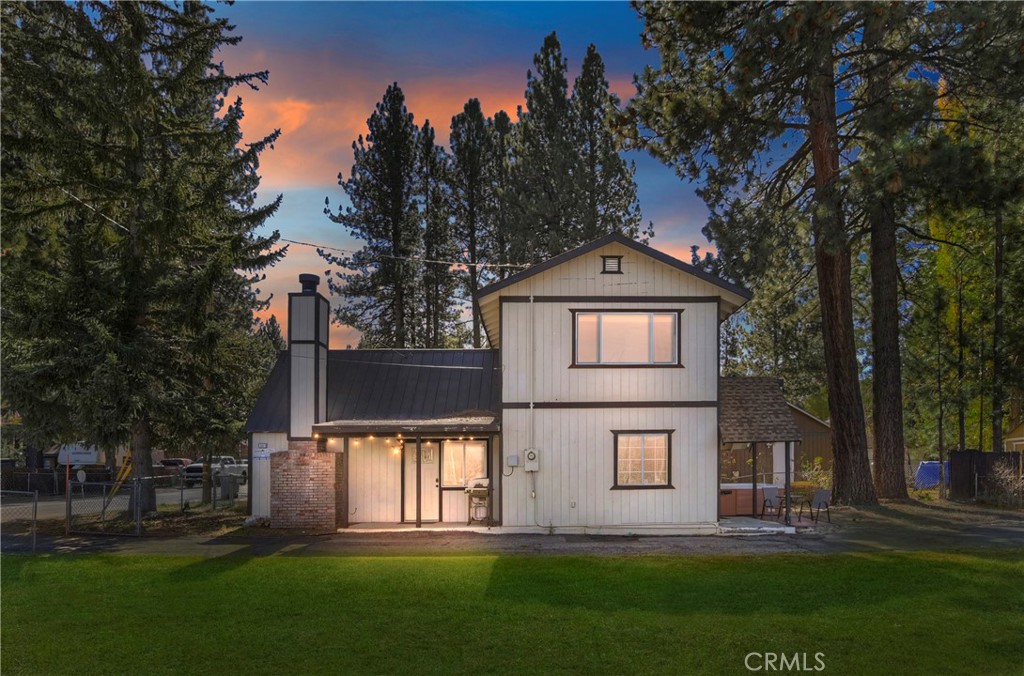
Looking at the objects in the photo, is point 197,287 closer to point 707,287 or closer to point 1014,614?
point 707,287

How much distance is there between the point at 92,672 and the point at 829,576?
10.6 m

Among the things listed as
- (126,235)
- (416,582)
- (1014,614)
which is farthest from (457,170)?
(1014,614)

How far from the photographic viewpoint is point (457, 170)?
38062mm

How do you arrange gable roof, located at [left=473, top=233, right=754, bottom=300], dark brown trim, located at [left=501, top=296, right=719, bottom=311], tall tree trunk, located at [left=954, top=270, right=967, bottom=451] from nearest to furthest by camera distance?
gable roof, located at [left=473, top=233, right=754, bottom=300] → dark brown trim, located at [left=501, top=296, right=719, bottom=311] → tall tree trunk, located at [left=954, top=270, right=967, bottom=451]

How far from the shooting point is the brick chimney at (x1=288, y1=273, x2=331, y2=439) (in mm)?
19562

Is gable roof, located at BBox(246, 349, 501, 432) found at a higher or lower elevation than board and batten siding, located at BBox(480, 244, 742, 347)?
lower

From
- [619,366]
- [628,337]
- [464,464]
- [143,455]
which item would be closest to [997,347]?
[628,337]

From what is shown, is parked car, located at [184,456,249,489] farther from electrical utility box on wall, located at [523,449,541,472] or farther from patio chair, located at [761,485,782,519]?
patio chair, located at [761,485,782,519]

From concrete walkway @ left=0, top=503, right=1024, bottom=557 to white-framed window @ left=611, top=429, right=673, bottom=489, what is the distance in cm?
151

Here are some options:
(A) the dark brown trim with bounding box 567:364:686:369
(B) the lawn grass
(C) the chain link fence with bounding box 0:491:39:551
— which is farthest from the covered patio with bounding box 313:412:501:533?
(C) the chain link fence with bounding box 0:491:39:551

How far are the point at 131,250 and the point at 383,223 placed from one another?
16.2m

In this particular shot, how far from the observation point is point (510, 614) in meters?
10.4

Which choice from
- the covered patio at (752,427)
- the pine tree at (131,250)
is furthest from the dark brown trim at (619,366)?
the pine tree at (131,250)

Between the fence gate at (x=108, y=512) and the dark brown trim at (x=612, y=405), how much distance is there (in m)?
9.18
